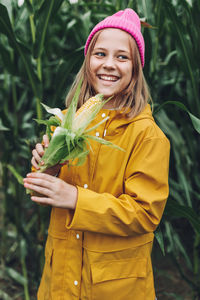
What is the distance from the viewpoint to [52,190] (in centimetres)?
86

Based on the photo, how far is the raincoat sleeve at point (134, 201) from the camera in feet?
2.87

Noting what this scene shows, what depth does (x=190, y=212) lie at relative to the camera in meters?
1.17

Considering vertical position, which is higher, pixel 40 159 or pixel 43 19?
pixel 43 19

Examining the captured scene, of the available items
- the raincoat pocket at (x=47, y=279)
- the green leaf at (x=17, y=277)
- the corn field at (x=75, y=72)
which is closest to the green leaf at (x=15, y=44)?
the corn field at (x=75, y=72)

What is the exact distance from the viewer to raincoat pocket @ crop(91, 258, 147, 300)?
0.96 m

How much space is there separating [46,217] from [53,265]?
449mm

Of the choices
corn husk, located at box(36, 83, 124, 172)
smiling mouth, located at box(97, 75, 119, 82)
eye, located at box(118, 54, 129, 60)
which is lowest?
corn husk, located at box(36, 83, 124, 172)

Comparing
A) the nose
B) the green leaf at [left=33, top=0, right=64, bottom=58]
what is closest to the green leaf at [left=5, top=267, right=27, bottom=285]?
the green leaf at [left=33, top=0, right=64, bottom=58]

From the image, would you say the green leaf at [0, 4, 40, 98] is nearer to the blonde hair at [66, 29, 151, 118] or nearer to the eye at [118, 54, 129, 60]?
the blonde hair at [66, 29, 151, 118]

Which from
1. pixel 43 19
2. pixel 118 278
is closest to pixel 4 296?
pixel 118 278

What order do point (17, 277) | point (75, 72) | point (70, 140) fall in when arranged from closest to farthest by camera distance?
point (70, 140)
point (75, 72)
point (17, 277)

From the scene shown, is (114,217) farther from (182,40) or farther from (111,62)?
(182,40)

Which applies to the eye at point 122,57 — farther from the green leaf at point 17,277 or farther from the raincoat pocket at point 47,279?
the green leaf at point 17,277

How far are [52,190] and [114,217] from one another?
0.62ft
